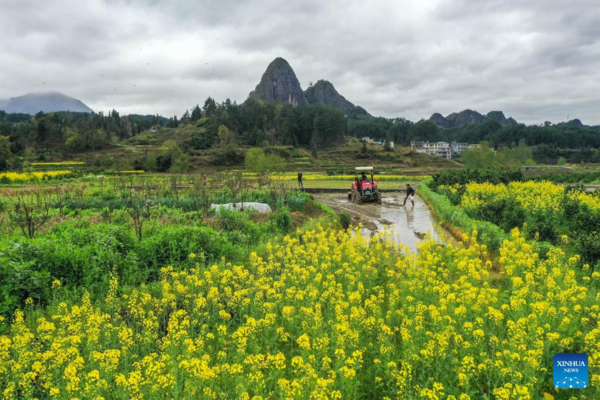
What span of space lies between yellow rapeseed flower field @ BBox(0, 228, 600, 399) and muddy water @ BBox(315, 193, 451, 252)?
6.33 meters

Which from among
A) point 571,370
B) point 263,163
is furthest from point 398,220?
point 263,163

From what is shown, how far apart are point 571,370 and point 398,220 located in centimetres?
1455

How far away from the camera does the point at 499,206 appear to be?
14.9m

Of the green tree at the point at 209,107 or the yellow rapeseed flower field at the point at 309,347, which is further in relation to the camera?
the green tree at the point at 209,107

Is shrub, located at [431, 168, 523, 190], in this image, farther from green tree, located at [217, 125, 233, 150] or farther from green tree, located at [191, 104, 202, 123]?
green tree, located at [191, 104, 202, 123]

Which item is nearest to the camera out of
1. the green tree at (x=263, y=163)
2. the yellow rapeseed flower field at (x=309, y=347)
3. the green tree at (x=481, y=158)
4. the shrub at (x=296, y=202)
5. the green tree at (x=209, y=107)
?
the yellow rapeseed flower field at (x=309, y=347)

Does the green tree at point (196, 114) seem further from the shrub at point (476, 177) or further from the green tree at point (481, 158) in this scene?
the shrub at point (476, 177)

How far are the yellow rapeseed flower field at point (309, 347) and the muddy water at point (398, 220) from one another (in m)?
6.33

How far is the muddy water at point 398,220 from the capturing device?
14.5 metres

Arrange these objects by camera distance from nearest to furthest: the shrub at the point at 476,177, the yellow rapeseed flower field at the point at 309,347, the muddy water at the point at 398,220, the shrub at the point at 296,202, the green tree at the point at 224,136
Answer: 1. the yellow rapeseed flower field at the point at 309,347
2. the muddy water at the point at 398,220
3. the shrub at the point at 296,202
4. the shrub at the point at 476,177
5. the green tree at the point at 224,136

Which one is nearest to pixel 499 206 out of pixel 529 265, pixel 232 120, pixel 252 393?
pixel 529 265

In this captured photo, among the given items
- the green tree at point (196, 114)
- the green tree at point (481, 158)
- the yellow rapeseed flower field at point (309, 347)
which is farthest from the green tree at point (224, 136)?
the yellow rapeseed flower field at point (309, 347)

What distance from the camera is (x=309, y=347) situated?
175 inches

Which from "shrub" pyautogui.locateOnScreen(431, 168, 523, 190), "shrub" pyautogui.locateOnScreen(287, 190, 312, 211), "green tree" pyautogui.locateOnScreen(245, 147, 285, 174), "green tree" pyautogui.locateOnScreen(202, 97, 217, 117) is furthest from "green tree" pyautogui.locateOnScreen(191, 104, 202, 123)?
"shrub" pyautogui.locateOnScreen(287, 190, 312, 211)
